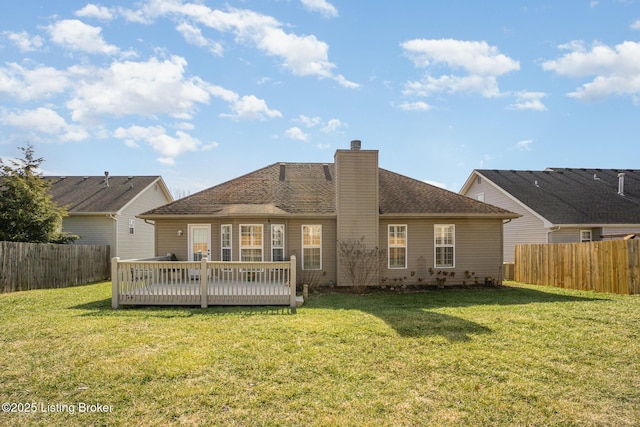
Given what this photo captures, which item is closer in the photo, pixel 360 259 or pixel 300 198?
pixel 360 259

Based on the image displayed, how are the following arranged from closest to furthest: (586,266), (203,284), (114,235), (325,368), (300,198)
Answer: (325,368) → (203,284) → (586,266) → (300,198) → (114,235)

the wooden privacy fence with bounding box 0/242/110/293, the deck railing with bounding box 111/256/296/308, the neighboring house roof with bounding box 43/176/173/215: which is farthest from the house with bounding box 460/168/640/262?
the wooden privacy fence with bounding box 0/242/110/293

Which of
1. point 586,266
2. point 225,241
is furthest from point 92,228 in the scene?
point 586,266

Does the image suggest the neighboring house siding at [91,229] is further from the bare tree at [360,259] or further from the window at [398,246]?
the window at [398,246]

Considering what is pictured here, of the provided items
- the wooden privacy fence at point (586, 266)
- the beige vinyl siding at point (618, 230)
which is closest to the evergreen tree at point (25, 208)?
the wooden privacy fence at point (586, 266)

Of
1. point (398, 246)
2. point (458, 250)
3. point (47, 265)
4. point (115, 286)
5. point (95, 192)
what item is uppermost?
point (95, 192)

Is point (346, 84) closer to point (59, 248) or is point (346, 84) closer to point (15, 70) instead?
point (15, 70)

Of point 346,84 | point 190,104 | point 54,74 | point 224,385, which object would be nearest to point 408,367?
point 224,385

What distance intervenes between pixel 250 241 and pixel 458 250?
25.6 ft

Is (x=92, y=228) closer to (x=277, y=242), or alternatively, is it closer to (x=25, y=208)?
(x=25, y=208)

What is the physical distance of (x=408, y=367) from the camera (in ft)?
16.5

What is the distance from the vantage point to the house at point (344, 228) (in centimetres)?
1292

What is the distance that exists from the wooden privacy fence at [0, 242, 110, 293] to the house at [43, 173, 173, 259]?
4.90 ft

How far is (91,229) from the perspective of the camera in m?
18.5
